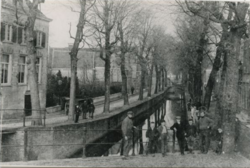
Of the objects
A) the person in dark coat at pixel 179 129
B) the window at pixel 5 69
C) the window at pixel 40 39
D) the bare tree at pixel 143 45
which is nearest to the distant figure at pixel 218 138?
the person in dark coat at pixel 179 129

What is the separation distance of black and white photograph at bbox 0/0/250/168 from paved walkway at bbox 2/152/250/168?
0.02 meters

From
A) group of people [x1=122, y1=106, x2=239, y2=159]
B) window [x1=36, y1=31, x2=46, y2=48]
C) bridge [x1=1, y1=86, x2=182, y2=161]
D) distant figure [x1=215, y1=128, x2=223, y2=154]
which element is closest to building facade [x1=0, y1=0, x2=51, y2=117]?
window [x1=36, y1=31, x2=46, y2=48]

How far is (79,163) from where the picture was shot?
7078 mm

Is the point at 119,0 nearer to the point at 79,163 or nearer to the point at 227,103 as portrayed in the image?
the point at 227,103

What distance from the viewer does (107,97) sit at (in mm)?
18141

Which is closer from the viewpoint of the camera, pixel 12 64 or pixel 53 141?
pixel 53 141

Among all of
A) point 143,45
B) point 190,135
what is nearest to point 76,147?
point 190,135

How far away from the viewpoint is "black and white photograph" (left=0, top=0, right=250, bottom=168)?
27.1 feet

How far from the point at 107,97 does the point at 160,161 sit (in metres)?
10.7

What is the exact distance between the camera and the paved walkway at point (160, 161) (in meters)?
7.04

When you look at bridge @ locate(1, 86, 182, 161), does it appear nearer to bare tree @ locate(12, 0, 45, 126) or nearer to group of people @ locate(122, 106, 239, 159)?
bare tree @ locate(12, 0, 45, 126)

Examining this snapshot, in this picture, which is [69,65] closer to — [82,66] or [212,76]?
[82,66]

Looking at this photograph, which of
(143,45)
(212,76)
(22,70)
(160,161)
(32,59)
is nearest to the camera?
(160,161)

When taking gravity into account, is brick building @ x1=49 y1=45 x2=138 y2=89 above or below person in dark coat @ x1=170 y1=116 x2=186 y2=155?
above
